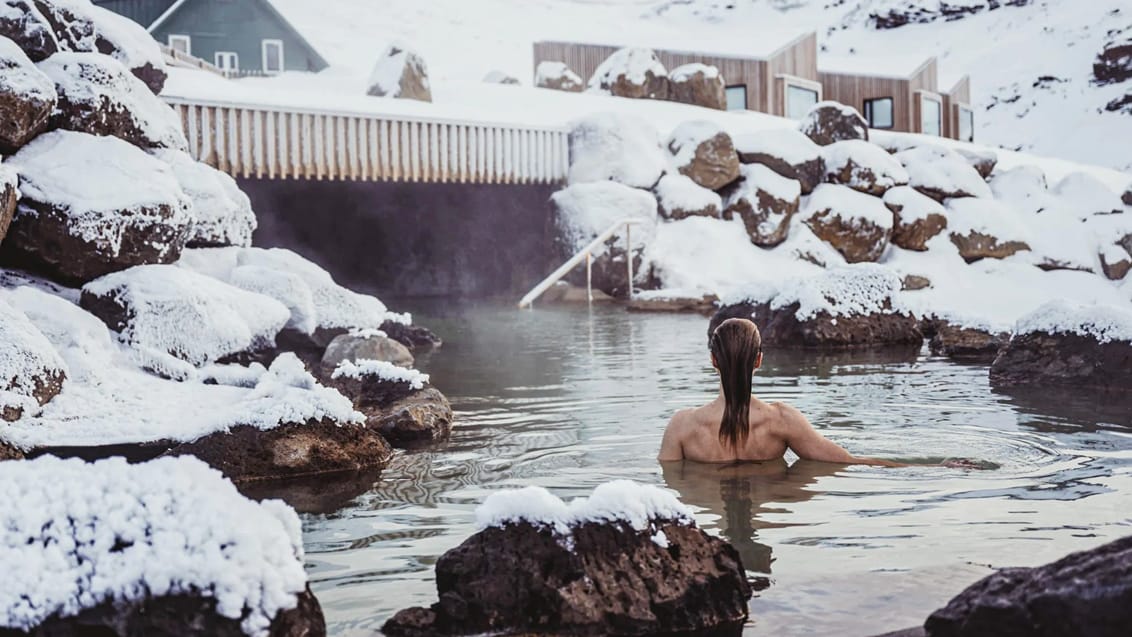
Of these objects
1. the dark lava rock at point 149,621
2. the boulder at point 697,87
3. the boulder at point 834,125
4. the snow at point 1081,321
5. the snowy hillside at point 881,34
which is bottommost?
the dark lava rock at point 149,621

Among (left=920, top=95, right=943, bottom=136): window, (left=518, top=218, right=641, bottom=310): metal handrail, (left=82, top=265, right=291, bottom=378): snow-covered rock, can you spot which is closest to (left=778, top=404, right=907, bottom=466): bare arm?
(left=82, top=265, right=291, bottom=378): snow-covered rock

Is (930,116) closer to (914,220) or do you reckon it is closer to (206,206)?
(914,220)

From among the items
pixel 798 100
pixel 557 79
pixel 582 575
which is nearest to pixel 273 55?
pixel 557 79

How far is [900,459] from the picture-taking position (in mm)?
5723

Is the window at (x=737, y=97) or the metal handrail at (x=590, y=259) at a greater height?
the window at (x=737, y=97)

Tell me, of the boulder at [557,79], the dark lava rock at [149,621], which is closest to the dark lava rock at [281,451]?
the dark lava rock at [149,621]

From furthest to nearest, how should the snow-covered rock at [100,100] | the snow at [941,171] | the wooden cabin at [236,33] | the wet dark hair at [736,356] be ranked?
the wooden cabin at [236,33] < the snow at [941,171] < the snow-covered rock at [100,100] < the wet dark hair at [736,356]

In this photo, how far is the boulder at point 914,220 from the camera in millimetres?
19328

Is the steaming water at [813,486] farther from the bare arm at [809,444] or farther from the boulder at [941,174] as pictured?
the boulder at [941,174]

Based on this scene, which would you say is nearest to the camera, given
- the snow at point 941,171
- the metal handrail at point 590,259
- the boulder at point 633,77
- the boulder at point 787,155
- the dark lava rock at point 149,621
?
the dark lava rock at point 149,621

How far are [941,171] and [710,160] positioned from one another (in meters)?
4.32

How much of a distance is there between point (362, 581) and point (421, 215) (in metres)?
16.9

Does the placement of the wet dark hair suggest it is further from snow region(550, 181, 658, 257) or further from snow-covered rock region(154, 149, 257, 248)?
snow region(550, 181, 658, 257)

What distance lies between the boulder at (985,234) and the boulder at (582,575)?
682 inches
